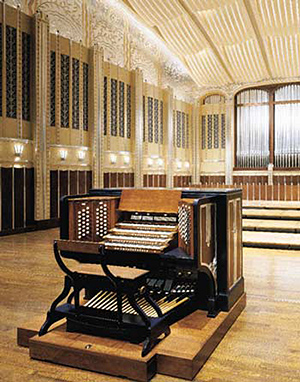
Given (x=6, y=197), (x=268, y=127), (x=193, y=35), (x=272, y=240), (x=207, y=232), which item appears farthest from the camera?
(x=268, y=127)

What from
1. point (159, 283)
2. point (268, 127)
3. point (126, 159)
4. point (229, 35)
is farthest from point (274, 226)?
point (268, 127)

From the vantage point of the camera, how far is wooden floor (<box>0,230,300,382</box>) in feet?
7.54

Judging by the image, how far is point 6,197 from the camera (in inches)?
321

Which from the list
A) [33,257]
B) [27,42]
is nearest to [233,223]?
[33,257]

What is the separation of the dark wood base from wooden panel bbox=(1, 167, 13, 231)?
18.7ft

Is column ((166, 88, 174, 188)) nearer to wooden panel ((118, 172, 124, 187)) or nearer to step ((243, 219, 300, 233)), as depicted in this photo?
wooden panel ((118, 172, 124, 187))

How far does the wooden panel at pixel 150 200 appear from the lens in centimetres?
331

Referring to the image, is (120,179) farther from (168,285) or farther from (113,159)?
(168,285)

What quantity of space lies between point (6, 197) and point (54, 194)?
1.29 meters

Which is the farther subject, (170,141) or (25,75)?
(170,141)

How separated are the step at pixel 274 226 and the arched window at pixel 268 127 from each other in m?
7.20

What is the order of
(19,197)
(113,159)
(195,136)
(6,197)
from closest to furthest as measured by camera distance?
(6,197), (19,197), (113,159), (195,136)

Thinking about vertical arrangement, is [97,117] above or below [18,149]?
above

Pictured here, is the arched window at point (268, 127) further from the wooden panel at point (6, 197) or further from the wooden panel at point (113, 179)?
the wooden panel at point (6, 197)
